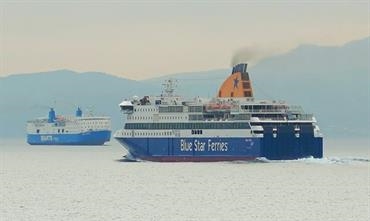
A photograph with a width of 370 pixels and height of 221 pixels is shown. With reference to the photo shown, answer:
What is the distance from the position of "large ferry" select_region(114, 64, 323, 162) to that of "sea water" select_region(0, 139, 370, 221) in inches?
52.6

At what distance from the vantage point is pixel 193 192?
76.9 m

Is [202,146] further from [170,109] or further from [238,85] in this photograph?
[238,85]

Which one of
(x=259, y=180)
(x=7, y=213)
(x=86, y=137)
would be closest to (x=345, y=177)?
(x=259, y=180)

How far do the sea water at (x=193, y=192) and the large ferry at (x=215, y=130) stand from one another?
1336mm

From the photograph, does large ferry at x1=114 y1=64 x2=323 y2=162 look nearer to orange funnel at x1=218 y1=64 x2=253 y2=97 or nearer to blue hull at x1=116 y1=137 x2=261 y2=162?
blue hull at x1=116 y1=137 x2=261 y2=162

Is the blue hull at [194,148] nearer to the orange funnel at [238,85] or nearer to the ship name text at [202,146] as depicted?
the ship name text at [202,146]

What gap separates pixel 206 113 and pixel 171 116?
10.7 feet

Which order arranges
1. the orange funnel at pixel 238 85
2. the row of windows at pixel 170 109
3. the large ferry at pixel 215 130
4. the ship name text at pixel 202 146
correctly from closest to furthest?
the ship name text at pixel 202 146 < the large ferry at pixel 215 130 < the row of windows at pixel 170 109 < the orange funnel at pixel 238 85

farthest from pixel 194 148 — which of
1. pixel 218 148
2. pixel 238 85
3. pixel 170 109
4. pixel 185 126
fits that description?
pixel 238 85

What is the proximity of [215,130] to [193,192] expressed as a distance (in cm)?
3059

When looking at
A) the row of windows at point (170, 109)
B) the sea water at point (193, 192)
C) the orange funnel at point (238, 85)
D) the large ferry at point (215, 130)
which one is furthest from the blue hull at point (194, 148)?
the orange funnel at point (238, 85)

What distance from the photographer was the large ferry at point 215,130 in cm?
10662

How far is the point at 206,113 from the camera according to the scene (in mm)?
108875

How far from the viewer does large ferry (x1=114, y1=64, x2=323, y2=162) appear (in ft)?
350
